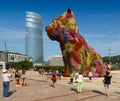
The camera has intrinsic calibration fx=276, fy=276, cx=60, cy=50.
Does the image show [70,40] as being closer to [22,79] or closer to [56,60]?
[22,79]

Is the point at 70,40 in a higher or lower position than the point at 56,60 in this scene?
lower

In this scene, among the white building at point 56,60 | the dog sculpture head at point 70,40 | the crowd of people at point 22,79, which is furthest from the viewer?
the white building at point 56,60

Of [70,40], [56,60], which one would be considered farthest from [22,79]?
[56,60]

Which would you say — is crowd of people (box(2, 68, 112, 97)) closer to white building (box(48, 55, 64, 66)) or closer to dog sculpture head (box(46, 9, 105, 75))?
dog sculpture head (box(46, 9, 105, 75))

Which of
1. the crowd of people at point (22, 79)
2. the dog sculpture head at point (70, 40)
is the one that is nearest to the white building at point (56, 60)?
the dog sculpture head at point (70, 40)

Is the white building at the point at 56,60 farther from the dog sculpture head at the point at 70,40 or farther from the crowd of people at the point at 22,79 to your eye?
the crowd of people at the point at 22,79

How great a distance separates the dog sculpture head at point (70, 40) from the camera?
33.8m

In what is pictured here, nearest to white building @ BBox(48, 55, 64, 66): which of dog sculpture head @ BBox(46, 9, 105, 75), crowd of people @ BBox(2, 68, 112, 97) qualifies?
dog sculpture head @ BBox(46, 9, 105, 75)

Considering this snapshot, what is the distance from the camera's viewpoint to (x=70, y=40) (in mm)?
33844

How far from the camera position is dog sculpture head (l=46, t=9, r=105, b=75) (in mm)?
33750

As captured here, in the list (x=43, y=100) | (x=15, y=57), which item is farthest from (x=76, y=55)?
(x=15, y=57)

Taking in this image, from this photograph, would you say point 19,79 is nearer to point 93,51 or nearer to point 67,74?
point 67,74

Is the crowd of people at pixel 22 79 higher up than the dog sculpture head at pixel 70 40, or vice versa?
the dog sculpture head at pixel 70 40

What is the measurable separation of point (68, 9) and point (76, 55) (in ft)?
19.2
